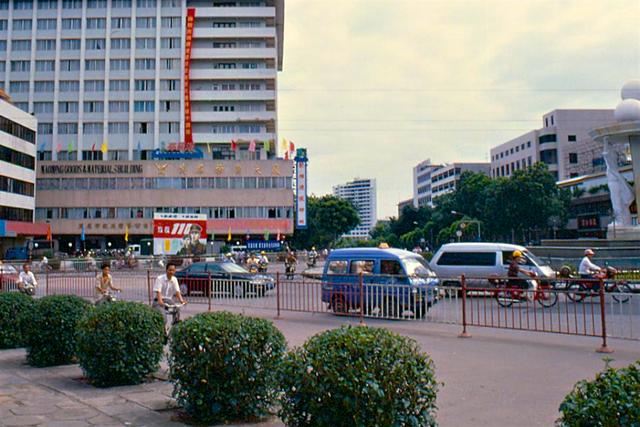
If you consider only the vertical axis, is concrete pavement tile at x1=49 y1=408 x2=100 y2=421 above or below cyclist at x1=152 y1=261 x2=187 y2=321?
below

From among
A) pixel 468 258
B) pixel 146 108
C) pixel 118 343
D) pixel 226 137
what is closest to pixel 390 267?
pixel 468 258

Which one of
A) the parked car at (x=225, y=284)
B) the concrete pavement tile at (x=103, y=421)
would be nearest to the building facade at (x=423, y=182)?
the parked car at (x=225, y=284)

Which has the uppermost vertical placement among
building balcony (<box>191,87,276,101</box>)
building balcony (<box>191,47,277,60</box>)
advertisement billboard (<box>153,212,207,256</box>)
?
building balcony (<box>191,47,277,60</box>)

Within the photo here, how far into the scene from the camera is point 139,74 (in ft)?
236

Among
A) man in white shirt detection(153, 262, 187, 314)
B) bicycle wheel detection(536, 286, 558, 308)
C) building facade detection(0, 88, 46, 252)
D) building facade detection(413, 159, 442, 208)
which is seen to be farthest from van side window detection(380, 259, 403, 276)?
building facade detection(413, 159, 442, 208)

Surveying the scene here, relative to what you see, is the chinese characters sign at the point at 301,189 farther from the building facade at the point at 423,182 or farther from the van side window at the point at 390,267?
the building facade at the point at 423,182

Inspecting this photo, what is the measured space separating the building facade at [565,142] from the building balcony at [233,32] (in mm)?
37902

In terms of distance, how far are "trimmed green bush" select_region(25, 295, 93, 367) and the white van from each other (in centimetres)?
1327

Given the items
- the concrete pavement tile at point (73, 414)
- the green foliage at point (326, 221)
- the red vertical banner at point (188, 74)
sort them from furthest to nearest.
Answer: the green foliage at point (326, 221)
the red vertical banner at point (188, 74)
the concrete pavement tile at point (73, 414)

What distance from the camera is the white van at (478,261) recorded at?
1952 cm

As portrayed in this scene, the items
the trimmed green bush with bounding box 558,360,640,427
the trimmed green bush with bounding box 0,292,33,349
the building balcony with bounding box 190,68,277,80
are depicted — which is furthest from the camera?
the building balcony with bounding box 190,68,277,80

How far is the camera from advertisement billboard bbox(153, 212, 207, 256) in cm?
3381

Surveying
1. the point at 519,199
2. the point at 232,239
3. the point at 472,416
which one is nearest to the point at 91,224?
the point at 232,239

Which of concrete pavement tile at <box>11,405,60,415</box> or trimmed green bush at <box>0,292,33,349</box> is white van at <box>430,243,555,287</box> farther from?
concrete pavement tile at <box>11,405,60,415</box>
